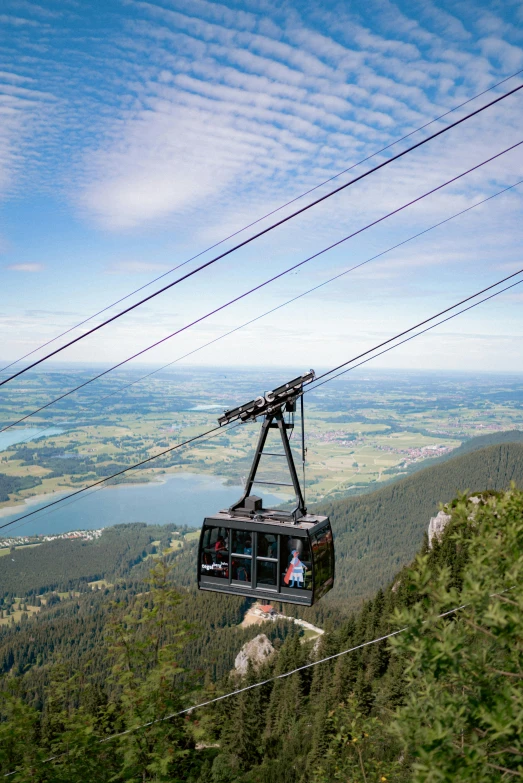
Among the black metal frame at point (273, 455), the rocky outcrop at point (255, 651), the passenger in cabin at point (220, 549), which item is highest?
the black metal frame at point (273, 455)

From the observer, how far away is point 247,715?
77750 mm

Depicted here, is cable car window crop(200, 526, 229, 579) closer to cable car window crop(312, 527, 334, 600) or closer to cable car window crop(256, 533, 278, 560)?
cable car window crop(256, 533, 278, 560)

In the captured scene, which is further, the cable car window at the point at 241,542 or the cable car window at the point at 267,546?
the cable car window at the point at 241,542

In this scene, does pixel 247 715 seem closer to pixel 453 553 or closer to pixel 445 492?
pixel 453 553

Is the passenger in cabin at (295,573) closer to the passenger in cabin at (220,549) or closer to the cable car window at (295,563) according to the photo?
the cable car window at (295,563)

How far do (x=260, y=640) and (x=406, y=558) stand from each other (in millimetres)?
81285

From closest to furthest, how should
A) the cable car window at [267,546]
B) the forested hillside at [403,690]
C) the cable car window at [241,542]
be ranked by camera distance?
1. the forested hillside at [403,690]
2. the cable car window at [267,546]
3. the cable car window at [241,542]

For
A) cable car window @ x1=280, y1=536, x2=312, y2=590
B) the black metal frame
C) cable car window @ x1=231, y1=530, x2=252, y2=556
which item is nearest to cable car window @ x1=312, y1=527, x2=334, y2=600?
cable car window @ x1=280, y1=536, x2=312, y2=590

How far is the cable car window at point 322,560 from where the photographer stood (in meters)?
13.0

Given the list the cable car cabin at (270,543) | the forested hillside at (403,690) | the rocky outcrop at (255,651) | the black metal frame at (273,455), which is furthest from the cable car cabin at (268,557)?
the rocky outcrop at (255,651)

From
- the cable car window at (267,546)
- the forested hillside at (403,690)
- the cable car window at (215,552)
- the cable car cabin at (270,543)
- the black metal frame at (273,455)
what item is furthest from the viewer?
the cable car window at (215,552)

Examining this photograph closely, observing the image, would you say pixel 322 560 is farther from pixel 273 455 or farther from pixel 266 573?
pixel 273 455

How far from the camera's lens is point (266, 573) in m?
13.4

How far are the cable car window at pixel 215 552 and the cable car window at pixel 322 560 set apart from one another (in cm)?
224
